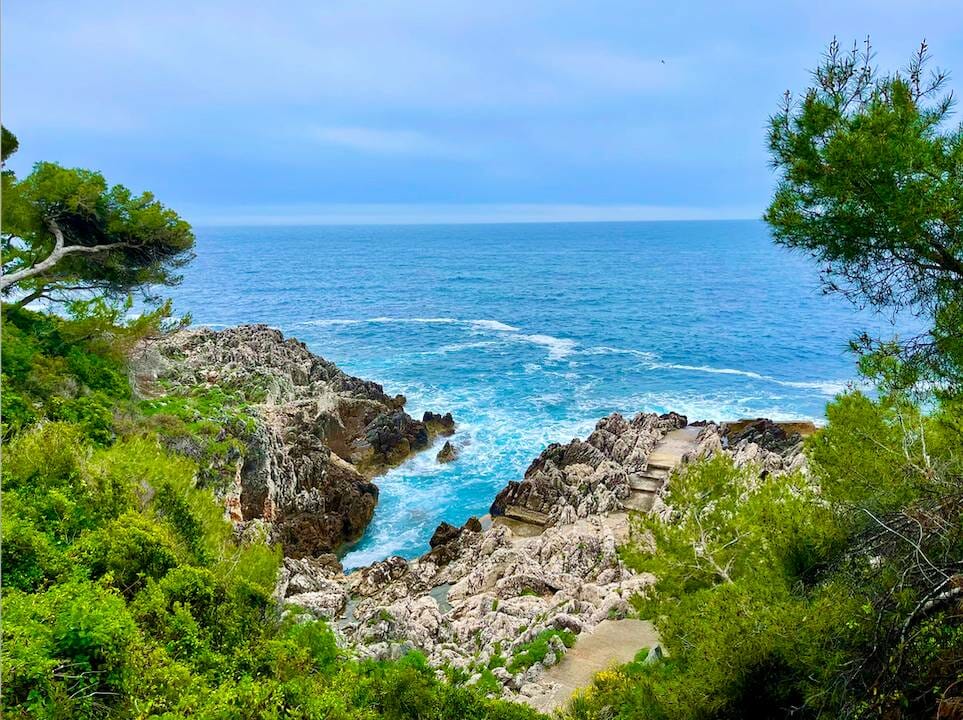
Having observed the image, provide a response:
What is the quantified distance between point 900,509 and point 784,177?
205 inches

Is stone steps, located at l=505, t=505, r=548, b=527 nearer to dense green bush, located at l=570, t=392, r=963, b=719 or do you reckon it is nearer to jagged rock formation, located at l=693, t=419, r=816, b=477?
jagged rock formation, located at l=693, t=419, r=816, b=477

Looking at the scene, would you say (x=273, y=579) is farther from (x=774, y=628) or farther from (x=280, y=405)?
(x=280, y=405)

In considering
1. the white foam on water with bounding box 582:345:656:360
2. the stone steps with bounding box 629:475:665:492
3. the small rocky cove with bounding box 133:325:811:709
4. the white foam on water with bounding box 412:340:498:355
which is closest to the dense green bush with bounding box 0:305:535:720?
the small rocky cove with bounding box 133:325:811:709

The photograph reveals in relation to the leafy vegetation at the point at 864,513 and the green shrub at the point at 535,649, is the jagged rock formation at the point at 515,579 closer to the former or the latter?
the green shrub at the point at 535,649

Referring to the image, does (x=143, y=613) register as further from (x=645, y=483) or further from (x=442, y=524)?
(x=645, y=483)

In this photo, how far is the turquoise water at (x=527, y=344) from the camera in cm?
3416

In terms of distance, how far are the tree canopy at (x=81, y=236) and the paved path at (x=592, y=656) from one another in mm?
19806

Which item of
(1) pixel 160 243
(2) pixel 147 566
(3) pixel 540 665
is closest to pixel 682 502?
(3) pixel 540 665

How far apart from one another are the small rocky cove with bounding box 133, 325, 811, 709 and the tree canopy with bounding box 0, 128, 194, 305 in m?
5.11

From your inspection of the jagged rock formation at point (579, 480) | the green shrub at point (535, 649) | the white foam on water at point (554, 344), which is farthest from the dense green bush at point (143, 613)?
the white foam on water at point (554, 344)

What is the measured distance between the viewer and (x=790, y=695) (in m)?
8.56

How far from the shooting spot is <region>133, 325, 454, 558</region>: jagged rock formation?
25266mm

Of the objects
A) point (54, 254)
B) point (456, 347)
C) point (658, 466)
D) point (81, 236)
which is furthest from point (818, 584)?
point (456, 347)

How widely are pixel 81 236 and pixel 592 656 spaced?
22570 mm
